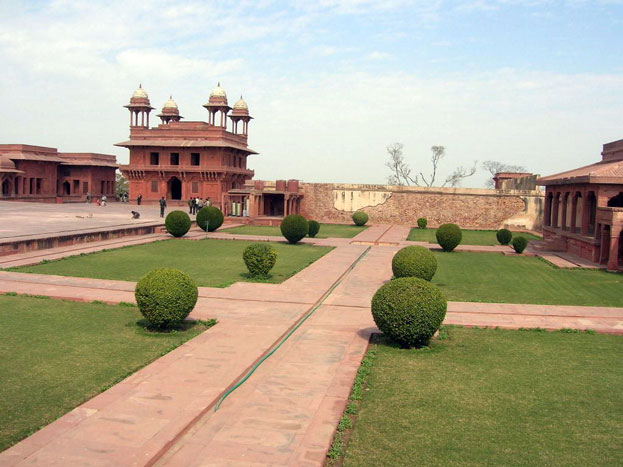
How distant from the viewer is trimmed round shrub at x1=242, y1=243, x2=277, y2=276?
557 inches

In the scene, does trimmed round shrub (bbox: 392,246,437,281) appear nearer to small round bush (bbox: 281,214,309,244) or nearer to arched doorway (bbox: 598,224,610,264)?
arched doorway (bbox: 598,224,610,264)

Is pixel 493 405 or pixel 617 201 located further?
pixel 617 201

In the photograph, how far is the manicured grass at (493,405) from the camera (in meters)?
5.13

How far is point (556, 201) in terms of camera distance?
2556cm

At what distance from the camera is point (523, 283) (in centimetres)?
1498

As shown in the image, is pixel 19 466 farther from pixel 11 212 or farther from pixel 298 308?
pixel 11 212

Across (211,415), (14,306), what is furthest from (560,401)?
(14,306)

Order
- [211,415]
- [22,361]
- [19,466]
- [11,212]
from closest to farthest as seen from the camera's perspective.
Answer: [19,466]
[211,415]
[22,361]
[11,212]

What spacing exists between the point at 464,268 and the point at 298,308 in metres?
8.37

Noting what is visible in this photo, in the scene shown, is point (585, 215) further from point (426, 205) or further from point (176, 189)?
point (176, 189)

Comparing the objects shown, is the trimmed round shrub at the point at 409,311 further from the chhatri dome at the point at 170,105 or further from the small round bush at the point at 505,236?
the chhatri dome at the point at 170,105

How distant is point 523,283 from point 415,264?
13.4ft

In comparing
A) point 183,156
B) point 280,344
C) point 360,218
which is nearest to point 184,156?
point 183,156

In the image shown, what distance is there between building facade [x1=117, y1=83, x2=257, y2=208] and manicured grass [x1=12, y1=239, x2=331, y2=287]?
68.1 feet
